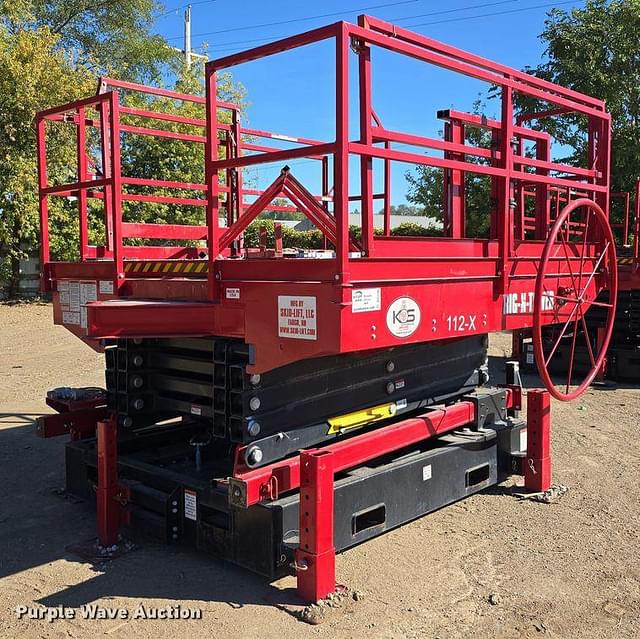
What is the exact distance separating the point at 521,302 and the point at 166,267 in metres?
2.39

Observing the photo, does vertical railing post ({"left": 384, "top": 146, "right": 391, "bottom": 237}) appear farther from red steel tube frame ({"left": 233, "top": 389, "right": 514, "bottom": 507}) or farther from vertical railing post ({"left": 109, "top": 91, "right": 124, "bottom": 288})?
vertical railing post ({"left": 109, "top": 91, "right": 124, "bottom": 288})

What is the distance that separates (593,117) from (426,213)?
1360 cm

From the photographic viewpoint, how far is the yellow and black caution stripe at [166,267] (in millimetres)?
4587

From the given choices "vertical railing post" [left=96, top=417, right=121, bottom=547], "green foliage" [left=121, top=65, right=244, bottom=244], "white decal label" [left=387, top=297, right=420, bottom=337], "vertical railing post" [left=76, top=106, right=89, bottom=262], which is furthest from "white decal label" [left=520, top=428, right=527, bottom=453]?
"green foliage" [left=121, top=65, right=244, bottom=244]

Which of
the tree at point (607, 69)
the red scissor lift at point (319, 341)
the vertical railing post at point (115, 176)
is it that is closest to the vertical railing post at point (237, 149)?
the red scissor lift at point (319, 341)

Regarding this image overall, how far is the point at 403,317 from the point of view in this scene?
12.6ft

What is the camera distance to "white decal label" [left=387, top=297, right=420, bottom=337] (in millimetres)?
3752

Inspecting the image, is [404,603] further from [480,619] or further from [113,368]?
[113,368]

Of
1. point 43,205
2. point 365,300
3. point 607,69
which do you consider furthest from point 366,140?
point 607,69

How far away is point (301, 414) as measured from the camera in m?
4.18

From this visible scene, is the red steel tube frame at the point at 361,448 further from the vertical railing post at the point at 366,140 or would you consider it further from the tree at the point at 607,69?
the tree at the point at 607,69

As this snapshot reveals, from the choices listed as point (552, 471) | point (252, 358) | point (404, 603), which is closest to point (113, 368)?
point (252, 358)

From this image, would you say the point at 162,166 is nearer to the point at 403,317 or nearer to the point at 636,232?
the point at 636,232

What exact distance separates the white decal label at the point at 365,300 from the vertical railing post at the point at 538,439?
2223mm
